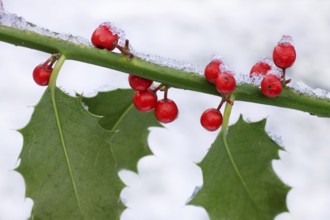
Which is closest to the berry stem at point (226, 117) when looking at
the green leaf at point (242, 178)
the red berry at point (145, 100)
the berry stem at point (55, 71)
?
the green leaf at point (242, 178)

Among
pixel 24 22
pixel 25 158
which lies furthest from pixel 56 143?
pixel 24 22

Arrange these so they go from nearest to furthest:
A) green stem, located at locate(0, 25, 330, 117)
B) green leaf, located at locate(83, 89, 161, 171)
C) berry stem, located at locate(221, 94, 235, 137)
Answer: green stem, located at locate(0, 25, 330, 117)
berry stem, located at locate(221, 94, 235, 137)
green leaf, located at locate(83, 89, 161, 171)

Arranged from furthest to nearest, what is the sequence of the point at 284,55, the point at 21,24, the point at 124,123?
the point at 124,123 < the point at 284,55 < the point at 21,24

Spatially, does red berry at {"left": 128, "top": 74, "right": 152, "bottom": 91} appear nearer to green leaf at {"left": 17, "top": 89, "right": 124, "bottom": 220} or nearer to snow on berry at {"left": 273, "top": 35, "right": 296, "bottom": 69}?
green leaf at {"left": 17, "top": 89, "right": 124, "bottom": 220}

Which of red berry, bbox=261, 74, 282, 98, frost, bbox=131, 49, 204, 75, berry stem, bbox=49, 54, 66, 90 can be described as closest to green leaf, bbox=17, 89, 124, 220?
berry stem, bbox=49, 54, 66, 90

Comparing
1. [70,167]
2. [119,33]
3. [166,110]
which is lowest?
[70,167]

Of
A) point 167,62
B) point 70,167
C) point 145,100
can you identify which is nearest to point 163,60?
point 167,62

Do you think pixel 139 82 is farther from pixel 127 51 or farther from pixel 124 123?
pixel 124 123
